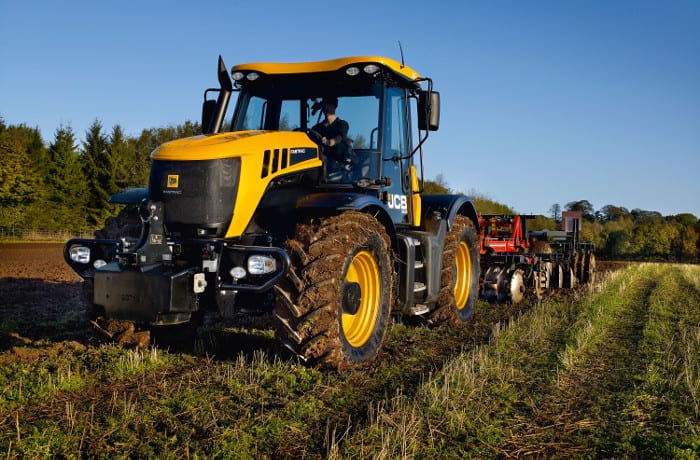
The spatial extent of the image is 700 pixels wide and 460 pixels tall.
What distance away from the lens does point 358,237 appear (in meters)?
6.14

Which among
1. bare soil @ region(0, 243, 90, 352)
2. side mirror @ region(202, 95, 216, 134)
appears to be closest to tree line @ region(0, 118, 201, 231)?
bare soil @ region(0, 243, 90, 352)

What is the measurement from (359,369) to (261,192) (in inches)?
78.2

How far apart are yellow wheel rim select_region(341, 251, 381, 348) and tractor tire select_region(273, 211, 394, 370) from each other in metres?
0.15

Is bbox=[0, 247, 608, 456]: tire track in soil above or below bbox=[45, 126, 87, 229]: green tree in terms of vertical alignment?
below

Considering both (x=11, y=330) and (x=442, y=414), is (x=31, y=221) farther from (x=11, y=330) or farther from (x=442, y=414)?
(x=442, y=414)

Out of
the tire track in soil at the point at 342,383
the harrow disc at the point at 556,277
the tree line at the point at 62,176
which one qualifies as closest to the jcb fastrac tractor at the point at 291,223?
the tire track in soil at the point at 342,383

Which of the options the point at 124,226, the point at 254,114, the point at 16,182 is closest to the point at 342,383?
the point at 124,226

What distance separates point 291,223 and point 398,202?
205cm

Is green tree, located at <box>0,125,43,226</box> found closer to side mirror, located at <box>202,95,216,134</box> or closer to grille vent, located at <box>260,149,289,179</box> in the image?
side mirror, located at <box>202,95,216,134</box>

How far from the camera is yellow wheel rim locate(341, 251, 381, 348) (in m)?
6.63

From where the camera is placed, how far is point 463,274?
10.1m

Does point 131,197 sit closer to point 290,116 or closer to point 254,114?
point 254,114

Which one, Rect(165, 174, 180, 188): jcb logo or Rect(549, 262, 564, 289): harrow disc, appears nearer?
Rect(165, 174, 180, 188): jcb logo

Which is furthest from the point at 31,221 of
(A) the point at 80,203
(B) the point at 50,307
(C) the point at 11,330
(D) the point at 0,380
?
(D) the point at 0,380
